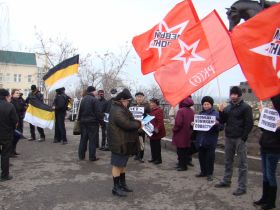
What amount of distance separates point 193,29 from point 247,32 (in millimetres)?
2092

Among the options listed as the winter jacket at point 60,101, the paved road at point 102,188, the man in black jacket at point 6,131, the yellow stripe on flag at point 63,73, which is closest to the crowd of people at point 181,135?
the man in black jacket at point 6,131

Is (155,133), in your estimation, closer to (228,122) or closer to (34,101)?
(228,122)

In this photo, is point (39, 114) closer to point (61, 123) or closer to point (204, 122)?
point (61, 123)

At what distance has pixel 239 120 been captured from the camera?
6633 mm

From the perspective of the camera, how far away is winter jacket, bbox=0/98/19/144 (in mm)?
7332

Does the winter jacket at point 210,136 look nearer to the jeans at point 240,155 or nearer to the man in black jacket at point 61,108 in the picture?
the jeans at point 240,155

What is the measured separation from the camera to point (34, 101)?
12.6 metres

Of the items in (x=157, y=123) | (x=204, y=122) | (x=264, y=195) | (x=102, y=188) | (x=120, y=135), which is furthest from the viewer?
(x=157, y=123)

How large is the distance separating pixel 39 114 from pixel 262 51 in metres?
9.25

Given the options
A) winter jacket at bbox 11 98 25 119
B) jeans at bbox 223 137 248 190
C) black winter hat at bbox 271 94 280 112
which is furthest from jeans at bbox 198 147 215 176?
winter jacket at bbox 11 98 25 119

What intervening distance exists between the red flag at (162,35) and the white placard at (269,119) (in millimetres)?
3232

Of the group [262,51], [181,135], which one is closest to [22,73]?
[181,135]

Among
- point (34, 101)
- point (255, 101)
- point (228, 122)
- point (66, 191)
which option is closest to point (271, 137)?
point (228, 122)

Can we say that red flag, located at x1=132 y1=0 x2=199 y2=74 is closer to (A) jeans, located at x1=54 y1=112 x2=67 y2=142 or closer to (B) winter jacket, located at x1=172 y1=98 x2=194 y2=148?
(B) winter jacket, located at x1=172 y1=98 x2=194 y2=148
